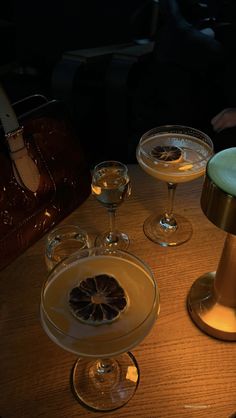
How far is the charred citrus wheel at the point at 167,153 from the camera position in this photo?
1076 millimetres

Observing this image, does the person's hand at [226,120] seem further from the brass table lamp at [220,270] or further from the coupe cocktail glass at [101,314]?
the coupe cocktail glass at [101,314]

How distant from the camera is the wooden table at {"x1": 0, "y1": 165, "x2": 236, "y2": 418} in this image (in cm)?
77

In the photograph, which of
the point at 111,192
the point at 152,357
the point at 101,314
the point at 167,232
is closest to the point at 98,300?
the point at 101,314

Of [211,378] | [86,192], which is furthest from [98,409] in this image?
[86,192]

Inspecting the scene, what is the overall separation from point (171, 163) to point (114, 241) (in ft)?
0.78

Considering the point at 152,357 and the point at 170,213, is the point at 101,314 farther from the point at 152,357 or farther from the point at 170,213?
the point at 170,213

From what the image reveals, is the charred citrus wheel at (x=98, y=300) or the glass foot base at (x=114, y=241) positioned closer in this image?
the charred citrus wheel at (x=98, y=300)

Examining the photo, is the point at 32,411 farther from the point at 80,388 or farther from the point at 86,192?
the point at 86,192

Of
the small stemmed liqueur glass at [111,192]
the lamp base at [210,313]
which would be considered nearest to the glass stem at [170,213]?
the small stemmed liqueur glass at [111,192]

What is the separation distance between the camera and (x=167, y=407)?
2.53 feet

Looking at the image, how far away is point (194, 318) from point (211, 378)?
129 mm

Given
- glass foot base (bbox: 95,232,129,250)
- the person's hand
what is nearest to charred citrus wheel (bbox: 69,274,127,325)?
glass foot base (bbox: 95,232,129,250)

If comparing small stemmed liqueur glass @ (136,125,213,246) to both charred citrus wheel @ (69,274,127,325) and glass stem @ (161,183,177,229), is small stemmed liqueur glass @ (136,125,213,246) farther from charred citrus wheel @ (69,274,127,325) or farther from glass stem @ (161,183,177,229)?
charred citrus wheel @ (69,274,127,325)

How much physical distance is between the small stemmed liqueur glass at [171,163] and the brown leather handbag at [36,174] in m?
0.19
